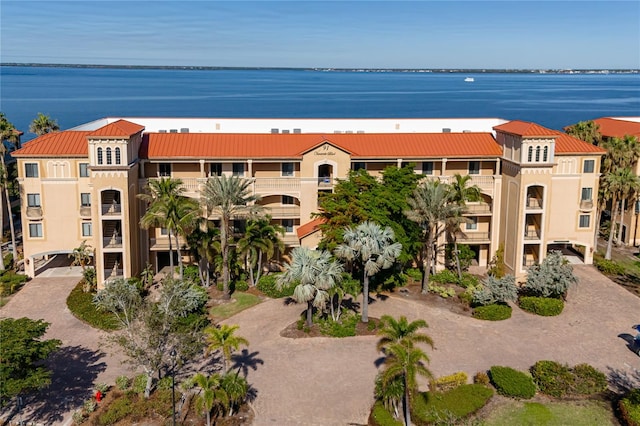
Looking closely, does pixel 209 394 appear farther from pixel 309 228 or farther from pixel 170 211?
pixel 309 228

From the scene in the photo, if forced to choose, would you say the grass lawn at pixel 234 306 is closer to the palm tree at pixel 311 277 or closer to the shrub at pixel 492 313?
the palm tree at pixel 311 277

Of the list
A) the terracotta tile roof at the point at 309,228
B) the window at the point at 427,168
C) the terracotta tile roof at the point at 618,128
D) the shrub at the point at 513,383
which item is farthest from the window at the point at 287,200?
the terracotta tile roof at the point at 618,128

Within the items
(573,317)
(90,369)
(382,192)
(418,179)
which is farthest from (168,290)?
(573,317)

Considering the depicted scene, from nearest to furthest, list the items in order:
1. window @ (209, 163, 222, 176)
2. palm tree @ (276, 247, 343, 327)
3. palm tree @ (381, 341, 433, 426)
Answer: palm tree @ (381, 341, 433, 426) → palm tree @ (276, 247, 343, 327) → window @ (209, 163, 222, 176)

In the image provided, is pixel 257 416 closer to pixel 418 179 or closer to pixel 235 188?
pixel 235 188

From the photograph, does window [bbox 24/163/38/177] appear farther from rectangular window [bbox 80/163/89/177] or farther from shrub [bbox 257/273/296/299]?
shrub [bbox 257/273/296/299]

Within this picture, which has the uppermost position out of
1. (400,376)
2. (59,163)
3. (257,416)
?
(59,163)

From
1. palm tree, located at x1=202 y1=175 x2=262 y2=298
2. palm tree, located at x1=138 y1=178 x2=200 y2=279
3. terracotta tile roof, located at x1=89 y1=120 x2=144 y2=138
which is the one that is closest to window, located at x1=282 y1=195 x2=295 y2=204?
palm tree, located at x1=202 y1=175 x2=262 y2=298
